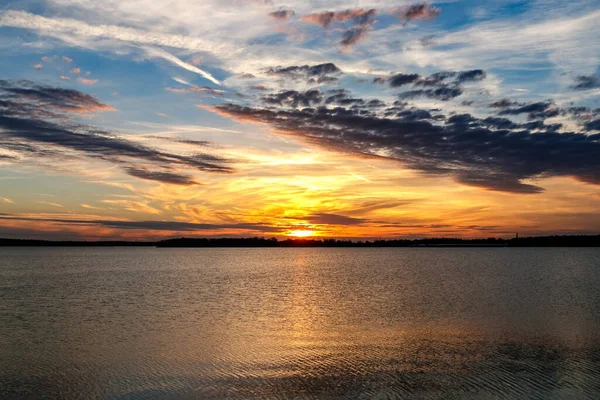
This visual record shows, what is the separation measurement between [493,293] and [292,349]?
28808 millimetres

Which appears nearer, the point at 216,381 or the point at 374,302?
the point at 216,381

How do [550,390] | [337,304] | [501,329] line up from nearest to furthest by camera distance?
1. [550,390]
2. [501,329]
3. [337,304]

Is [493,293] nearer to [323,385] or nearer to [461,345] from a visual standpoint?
[461,345]

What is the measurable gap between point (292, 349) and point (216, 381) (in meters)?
5.35

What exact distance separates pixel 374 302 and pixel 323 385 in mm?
22802

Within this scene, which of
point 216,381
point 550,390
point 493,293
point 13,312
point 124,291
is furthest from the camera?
point 124,291

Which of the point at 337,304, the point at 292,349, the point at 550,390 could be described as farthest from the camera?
the point at 337,304

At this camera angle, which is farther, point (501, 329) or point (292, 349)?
point (501, 329)

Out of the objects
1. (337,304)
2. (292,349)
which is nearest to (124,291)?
(337,304)

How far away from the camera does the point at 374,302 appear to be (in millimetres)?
37969

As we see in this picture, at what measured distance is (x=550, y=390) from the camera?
596 inches

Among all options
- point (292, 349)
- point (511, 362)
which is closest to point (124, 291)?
point (292, 349)

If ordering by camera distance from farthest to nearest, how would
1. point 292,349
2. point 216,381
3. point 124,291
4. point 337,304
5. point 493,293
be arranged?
point 124,291 < point 493,293 < point 337,304 < point 292,349 < point 216,381

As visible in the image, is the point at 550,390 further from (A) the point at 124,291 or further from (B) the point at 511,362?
(A) the point at 124,291
